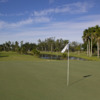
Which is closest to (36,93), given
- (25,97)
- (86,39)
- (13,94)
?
(25,97)

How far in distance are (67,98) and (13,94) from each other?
2526mm

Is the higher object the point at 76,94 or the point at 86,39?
the point at 86,39

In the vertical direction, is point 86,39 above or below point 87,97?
above

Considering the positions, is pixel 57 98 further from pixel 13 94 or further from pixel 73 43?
pixel 73 43

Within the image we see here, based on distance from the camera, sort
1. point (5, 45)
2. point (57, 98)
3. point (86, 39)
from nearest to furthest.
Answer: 1. point (57, 98)
2. point (86, 39)
3. point (5, 45)

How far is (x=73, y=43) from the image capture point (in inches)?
4471

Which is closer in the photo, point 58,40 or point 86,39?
point 86,39

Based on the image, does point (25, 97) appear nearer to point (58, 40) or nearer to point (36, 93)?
point (36, 93)

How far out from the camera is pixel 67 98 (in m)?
5.21

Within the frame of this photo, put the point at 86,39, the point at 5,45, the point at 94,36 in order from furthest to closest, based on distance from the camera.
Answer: the point at 5,45, the point at 86,39, the point at 94,36

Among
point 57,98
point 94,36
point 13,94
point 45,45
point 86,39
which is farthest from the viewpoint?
point 45,45

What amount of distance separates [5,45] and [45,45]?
32.6 meters

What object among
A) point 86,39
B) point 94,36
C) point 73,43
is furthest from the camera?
point 73,43

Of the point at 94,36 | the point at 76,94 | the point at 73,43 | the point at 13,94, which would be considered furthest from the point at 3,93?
the point at 73,43
